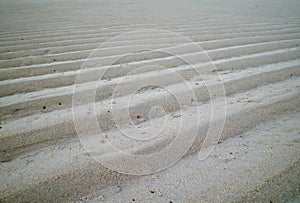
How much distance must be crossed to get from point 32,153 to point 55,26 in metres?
4.04

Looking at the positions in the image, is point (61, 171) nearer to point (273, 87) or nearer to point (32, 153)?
point (32, 153)

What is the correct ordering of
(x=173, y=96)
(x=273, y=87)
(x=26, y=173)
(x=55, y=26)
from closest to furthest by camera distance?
(x=26, y=173)
(x=173, y=96)
(x=273, y=87)
(x=55, y=26)

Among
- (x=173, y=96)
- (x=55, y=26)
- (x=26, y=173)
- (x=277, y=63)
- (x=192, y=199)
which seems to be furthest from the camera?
(x=55, y=26)

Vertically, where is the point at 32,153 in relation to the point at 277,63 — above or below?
below

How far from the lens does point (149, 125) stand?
5.08 feet

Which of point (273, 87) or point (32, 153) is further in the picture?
point (273, 87)

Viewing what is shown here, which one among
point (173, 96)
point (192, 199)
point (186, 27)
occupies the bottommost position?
point (192, 199)

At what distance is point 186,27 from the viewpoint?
16.1 feet

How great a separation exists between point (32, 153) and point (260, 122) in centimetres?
136

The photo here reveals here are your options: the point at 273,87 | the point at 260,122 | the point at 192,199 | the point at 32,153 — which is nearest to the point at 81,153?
the point at 32,153

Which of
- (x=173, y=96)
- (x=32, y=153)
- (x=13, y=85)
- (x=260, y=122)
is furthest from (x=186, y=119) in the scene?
(x=13, y=85)

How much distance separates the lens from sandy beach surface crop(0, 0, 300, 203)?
1087 mm

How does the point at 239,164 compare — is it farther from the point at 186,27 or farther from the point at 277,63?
the point at 186,27

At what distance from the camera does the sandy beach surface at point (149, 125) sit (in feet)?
3.57
